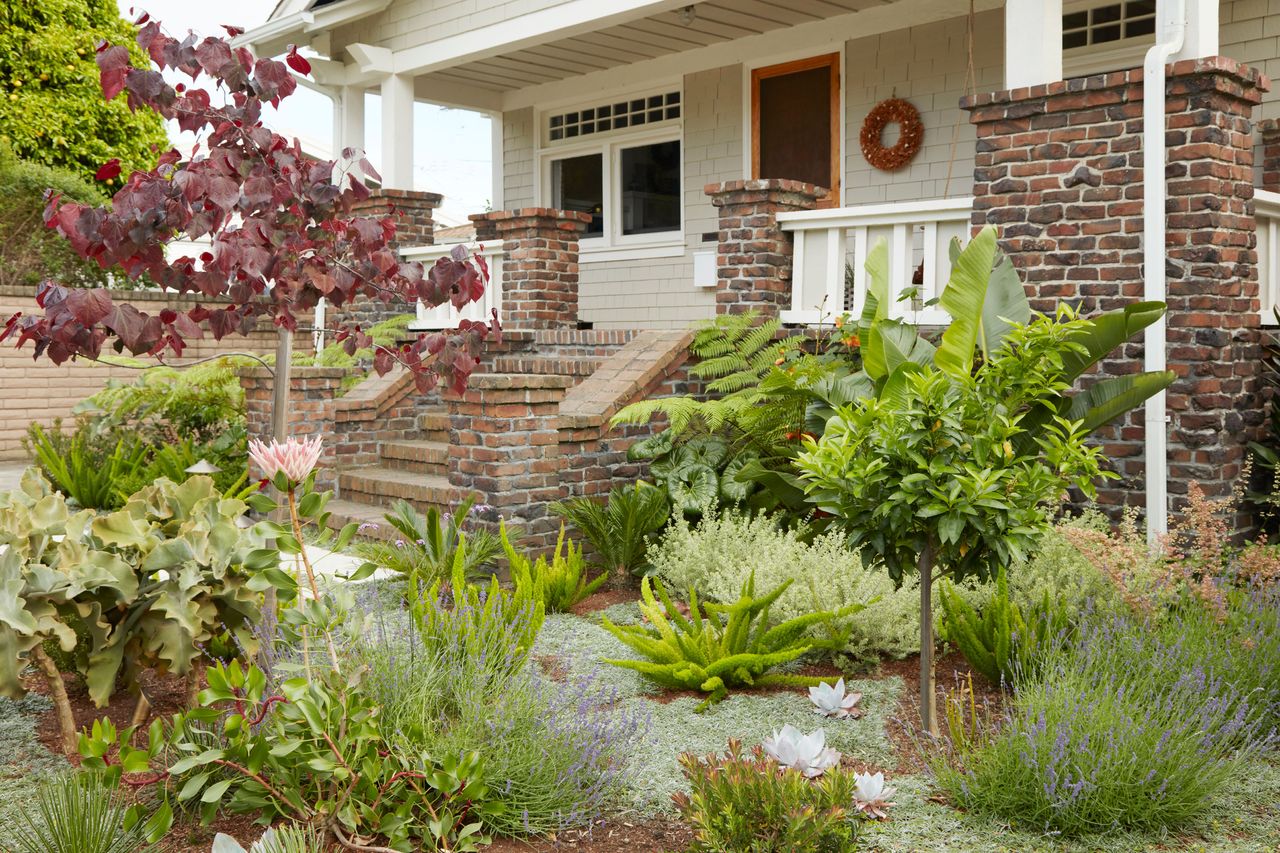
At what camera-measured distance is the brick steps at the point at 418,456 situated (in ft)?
29.9

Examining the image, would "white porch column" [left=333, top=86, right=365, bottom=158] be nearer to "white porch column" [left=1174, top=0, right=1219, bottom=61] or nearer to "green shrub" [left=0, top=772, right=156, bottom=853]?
"white porch column" [left=1174, top=0, right=1219, bottom=61]

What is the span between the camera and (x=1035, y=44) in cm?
700

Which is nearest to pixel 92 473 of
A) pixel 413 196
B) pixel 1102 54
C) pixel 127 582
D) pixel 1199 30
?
pixel 413 196

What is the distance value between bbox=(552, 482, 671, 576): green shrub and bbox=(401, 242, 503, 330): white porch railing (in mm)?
3484

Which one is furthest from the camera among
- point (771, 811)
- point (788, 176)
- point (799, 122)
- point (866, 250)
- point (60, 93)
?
point (60, 93)

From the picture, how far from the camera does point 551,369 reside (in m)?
9.41

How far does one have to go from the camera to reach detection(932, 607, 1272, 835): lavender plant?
363cm

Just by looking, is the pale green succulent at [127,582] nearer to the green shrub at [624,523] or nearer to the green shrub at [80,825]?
the green shrub at [80,825]

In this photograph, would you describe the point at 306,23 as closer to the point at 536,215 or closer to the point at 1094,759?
the point at 536,215

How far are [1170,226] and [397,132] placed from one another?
8391 mm

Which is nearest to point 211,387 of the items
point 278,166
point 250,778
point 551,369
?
point 551,369

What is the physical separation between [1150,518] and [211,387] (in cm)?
800

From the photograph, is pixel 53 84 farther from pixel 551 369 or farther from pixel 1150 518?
pixel 1150 518

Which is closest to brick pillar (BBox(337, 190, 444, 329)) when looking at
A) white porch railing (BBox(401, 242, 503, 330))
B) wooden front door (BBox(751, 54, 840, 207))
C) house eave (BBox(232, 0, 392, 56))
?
white porch railing (BBox(401, 242, 503, 330))
